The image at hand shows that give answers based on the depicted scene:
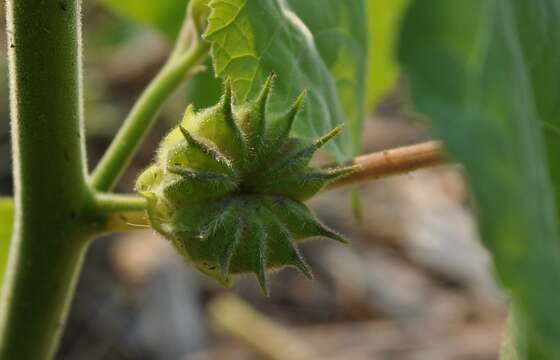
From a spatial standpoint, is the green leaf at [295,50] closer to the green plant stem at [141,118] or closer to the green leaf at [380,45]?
the green plant stem at [141,118]

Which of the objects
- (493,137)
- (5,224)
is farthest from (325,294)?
(493,137)

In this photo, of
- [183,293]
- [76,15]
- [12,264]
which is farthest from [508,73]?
[183,293]

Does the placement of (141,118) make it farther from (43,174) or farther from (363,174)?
(363,174)

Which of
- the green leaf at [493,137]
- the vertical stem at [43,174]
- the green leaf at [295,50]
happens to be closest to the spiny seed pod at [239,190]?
the green leaf at [295,50]

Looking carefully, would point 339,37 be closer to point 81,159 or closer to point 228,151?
point 228,151

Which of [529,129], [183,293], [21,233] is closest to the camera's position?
[529,129]

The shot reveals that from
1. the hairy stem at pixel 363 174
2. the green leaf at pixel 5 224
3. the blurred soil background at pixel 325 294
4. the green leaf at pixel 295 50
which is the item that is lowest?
the blurred soil background at pixel 325 294

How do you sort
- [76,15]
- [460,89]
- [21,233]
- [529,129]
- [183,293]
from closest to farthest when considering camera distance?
1. [460,89]
2. [529,129]
3. [76,15]
4. [21,233]
5. [183,293]
